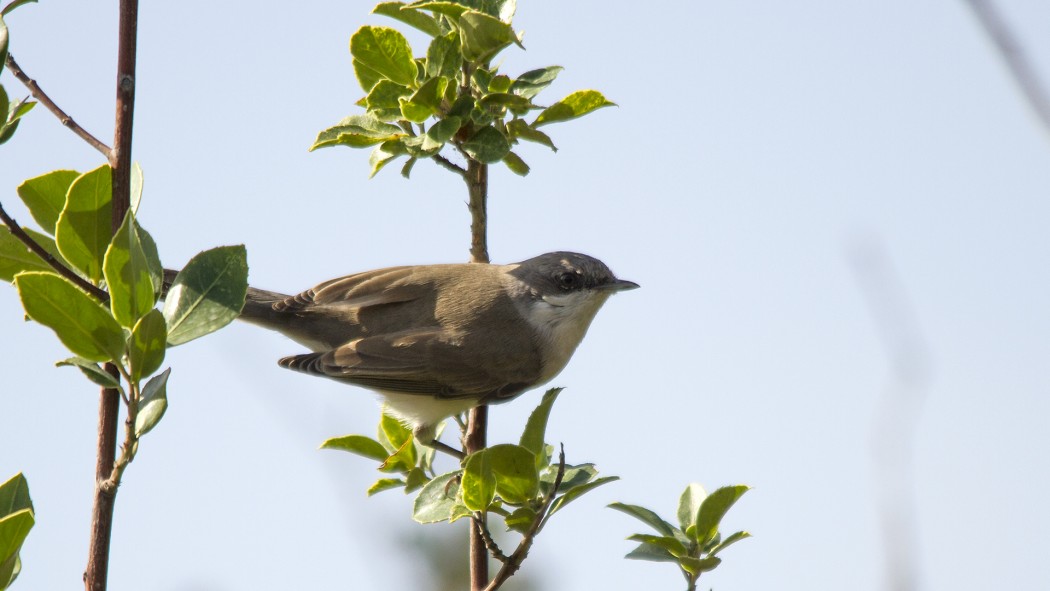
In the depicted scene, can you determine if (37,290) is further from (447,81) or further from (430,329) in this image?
(430,329)

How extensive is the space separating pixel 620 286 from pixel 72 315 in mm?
3973

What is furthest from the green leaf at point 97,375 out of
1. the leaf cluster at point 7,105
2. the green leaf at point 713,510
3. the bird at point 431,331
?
the bird at point 431,331

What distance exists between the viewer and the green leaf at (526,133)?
3.33 metres

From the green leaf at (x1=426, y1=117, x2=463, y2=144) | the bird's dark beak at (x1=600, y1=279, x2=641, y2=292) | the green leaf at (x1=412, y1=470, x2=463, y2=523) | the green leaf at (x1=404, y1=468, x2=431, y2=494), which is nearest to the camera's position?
the green leaf at (x1=426, y1=117, x2=463, y2=144)

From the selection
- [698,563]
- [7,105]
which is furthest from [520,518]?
[7,105]

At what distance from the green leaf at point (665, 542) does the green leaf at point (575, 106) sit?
1313 mm

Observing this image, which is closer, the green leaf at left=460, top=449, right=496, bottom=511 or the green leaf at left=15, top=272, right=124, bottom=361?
the green leaf at left=15, top=272, right=124, bottom=361

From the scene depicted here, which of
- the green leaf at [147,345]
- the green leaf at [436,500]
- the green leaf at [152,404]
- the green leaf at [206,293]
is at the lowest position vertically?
the green leaf at [436,500]

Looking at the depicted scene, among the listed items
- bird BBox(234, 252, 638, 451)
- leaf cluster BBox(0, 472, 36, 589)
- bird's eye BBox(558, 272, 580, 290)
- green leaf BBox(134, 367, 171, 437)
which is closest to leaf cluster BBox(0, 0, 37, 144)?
green leaf BBox(134, 367, 171, 437)

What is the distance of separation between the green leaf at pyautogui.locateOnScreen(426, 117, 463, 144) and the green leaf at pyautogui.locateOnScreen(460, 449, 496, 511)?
0.91 metres

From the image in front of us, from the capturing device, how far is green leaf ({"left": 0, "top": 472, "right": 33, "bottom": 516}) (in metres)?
2.18

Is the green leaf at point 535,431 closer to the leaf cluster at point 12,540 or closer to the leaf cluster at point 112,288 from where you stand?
the leaf cluster at point 112,288

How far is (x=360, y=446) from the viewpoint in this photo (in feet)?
12.0

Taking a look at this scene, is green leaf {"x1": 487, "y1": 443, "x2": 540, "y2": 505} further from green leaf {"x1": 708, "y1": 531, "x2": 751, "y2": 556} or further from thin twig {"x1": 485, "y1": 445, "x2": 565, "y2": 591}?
green leaf {"x1": 708, "y1": 531, "x2": 751, "y2": 556}
